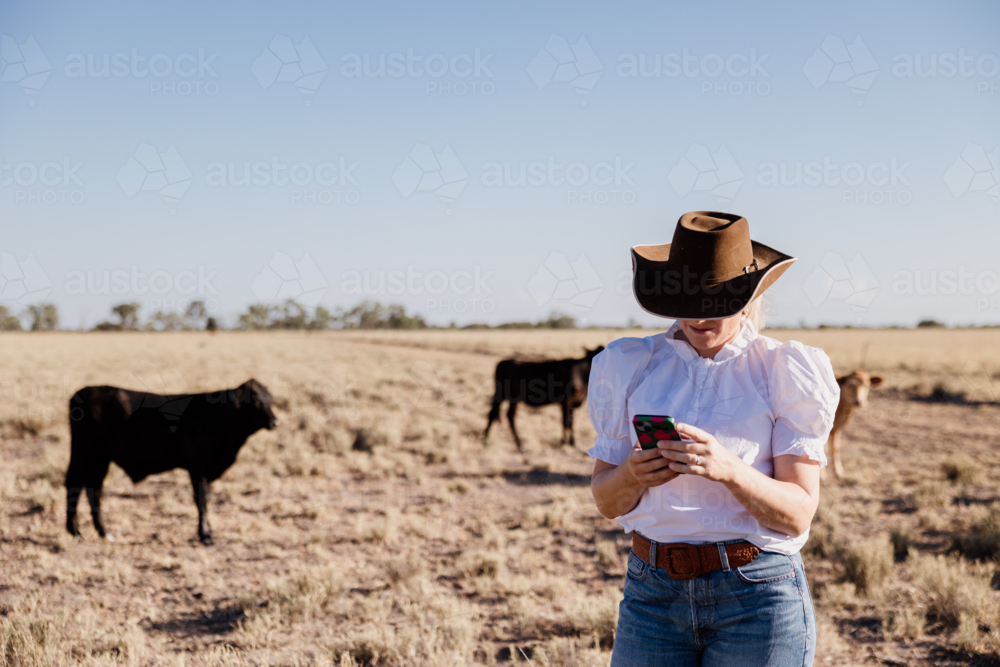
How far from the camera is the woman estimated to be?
175cm

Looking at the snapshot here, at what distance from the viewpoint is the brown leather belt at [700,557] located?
5.85 feet

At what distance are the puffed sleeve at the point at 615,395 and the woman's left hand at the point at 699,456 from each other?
35 centimetres

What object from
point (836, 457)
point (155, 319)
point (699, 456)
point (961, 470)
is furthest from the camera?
point (155, 319)

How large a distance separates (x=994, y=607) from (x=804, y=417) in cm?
445

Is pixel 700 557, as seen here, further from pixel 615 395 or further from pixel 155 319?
pixel 155 319

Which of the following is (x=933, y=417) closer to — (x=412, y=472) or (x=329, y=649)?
(x=412, y=472)

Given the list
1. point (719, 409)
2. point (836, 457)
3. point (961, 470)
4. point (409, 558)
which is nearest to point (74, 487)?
point (409, 558)

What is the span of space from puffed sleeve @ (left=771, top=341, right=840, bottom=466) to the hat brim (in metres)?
0.22

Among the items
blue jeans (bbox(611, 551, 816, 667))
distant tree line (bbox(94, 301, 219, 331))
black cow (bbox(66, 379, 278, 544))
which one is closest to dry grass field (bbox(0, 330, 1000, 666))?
black cow (bbox(66, 379, 278, 544))

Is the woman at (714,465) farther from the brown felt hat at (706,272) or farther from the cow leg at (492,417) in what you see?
the cow leg at (492,417)

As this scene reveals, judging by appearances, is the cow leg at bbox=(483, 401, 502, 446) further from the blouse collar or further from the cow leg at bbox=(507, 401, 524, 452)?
the blouse collar

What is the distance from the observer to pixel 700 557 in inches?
70.7

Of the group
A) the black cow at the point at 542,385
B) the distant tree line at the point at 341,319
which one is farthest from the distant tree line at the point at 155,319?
the black cow at the point at 542,385

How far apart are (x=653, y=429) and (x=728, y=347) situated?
0.46 metres
